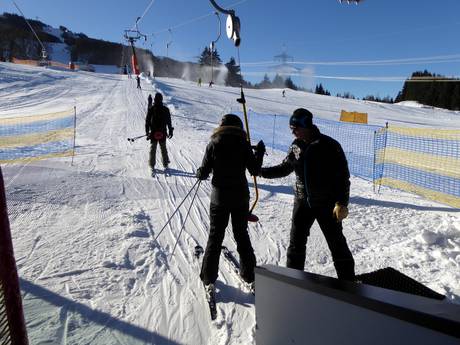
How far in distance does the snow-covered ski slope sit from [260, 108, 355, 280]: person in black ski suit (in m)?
0.97

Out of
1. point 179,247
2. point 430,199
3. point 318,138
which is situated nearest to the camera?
point 318,138

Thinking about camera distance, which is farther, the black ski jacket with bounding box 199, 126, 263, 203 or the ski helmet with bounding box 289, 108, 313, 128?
the black ski jacket with bounding box 199, 126, 263, 203

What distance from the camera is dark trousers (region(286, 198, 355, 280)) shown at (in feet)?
11.0

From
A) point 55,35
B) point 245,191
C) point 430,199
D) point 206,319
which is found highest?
point 55,35

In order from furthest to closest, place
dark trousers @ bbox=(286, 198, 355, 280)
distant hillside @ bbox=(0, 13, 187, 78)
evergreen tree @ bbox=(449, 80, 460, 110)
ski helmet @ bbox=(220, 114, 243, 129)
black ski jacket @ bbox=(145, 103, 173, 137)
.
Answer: distant hillside @ bbox=(0, 13, 187, 78)
evergreen tree @ bbox=(449, 80, 460, 110)
black ski jacket @ bbox=(145, 103, 173, 137)
ski helmet @ bbox=(220, 114, 243, 129)
dark trousers @ bbox=(286, 198, 355, 280)

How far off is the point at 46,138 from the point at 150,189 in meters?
6.23

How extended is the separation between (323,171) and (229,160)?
93 cm

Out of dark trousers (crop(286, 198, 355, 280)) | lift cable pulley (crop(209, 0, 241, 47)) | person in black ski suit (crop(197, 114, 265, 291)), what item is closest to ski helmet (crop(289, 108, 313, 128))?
person in black ski suit (crop(197, 114, 265, 291))

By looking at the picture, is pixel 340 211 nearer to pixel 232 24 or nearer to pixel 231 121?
pixel 231 121

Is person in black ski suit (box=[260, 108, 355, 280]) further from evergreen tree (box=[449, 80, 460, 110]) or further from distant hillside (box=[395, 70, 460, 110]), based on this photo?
evergreen tree (box=[449, 80, 460, 110])

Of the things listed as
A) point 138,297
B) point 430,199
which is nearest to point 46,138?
point 138,297

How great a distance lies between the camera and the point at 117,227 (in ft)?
17.3

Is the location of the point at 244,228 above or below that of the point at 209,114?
below

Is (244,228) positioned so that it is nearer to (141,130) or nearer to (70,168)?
(70,168)
